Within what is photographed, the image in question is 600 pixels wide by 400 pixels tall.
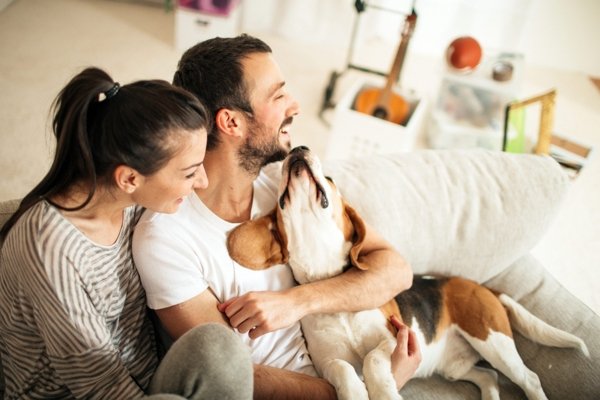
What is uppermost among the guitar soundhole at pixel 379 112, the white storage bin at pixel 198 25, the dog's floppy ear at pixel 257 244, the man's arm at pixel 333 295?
the white storage bin at pixel 198 25

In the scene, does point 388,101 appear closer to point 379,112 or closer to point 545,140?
point 379,112

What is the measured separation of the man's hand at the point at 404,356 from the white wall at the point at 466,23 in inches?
117

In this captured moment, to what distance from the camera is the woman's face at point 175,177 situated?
3.62 ft

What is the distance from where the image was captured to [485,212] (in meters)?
1.64


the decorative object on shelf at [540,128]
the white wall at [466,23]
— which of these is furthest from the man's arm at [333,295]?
the white wall at [466,23]

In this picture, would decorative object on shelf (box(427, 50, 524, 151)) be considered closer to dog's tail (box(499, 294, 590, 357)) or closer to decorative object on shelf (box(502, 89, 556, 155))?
decorative object on shelf (box(502, 89, 556, 155))

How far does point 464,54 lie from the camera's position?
2836 mm

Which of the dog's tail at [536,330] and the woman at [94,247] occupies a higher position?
the woman at [94,247]

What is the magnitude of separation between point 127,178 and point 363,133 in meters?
1.53

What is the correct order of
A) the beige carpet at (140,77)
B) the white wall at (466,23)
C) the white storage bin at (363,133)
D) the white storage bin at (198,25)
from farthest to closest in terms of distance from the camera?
the white wall at (466,23), the white storage bin at (198,25), the beige carpet at (140,77), the white storage bin at (363,133)

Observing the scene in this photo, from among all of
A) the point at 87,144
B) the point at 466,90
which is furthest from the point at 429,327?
the point at 466,90

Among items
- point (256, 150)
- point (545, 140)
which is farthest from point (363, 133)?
point (256, 150)

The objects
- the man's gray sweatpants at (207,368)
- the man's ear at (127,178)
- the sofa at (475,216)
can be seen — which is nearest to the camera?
the man's gray sweatpants at (207,368)

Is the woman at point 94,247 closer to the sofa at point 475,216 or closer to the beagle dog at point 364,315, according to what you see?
the beagle dog at point 364,315
